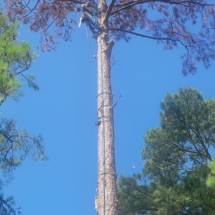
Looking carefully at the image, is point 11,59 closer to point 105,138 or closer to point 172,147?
point 105,138

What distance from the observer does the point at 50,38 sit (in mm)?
8586

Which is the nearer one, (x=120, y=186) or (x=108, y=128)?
(x=108, y=128)

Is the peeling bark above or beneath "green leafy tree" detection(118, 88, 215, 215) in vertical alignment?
beneath

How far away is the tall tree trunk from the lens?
5.13 metres

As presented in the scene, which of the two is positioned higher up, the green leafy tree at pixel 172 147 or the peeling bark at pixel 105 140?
the green leafy tree at pixel 172 147

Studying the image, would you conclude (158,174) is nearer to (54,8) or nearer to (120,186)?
(120,186)

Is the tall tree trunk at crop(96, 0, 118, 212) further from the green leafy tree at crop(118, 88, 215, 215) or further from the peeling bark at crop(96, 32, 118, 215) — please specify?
the green leafy tree at crop(118, 88, 215, 215)

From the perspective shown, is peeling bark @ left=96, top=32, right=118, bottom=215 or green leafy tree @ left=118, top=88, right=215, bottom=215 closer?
peeling bark @ left=96, top=32, right=118, bottom=215

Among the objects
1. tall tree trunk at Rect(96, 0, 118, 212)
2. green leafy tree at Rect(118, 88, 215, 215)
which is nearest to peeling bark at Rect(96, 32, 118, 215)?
tall tree trunk at Rect(96, 0, 118, 212)

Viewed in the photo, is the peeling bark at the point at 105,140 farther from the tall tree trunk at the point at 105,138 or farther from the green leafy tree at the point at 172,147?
the green leafy tree at the point at 172,147

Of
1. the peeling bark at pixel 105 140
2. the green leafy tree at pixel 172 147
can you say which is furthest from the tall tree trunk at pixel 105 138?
the green leafy tree at pixel 172 147

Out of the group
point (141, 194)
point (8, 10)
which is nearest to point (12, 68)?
point (8, 10)

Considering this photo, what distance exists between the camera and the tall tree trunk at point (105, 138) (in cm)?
513

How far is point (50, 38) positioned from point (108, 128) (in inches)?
139
